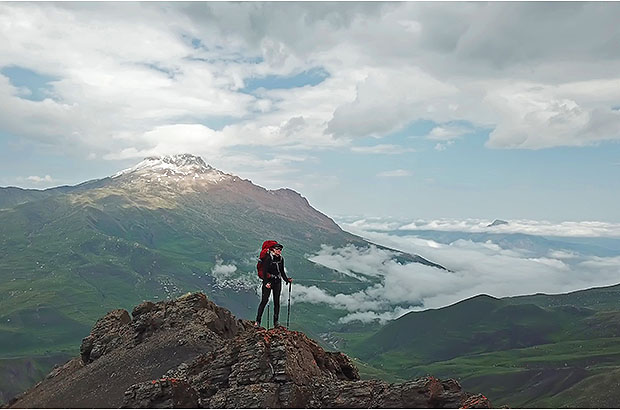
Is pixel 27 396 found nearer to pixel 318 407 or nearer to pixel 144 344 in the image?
pixel 144 344

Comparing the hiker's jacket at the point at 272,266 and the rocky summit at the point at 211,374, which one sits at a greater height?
the hiker's jacket at the point at 272,266

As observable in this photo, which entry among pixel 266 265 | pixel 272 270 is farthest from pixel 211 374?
pixel 266 265

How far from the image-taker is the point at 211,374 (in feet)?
120

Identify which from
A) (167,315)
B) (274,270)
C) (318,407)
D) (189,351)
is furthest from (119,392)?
(318,407)

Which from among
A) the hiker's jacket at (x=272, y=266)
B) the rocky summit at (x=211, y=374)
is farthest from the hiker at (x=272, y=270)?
the rocky summit at (x=211, y=374)

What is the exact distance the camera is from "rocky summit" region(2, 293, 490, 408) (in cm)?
3109

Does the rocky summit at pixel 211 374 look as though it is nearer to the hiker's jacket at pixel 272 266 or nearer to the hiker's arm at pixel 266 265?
the hiker's arm at pixel 266 265

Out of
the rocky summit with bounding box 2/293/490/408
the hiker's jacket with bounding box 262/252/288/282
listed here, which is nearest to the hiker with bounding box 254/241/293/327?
the hiker's jacket with bounding box 262/252/288/282

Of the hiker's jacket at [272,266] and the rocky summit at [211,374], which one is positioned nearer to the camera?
the rocky summit at [211,374]

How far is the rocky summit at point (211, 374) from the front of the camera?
3109 centimetres

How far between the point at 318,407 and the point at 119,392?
22158mm

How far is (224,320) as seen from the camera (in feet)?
191

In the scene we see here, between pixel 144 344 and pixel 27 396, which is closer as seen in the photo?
pixel 144 344

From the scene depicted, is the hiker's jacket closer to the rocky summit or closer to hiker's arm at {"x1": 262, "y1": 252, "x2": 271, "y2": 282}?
hiker's arm at {"x1": 262, "y1": 252, "x2": 271, "y2": 282}
